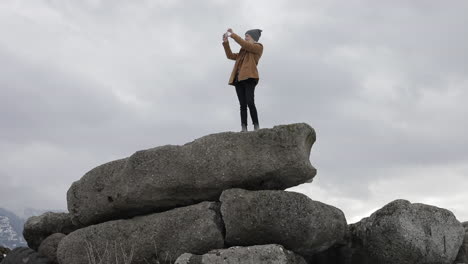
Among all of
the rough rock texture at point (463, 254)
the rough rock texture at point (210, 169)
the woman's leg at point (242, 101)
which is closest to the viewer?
the rough rock texture at point (210, 169)

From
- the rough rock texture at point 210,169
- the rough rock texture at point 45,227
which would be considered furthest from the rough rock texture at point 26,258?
the rough rock texture at point 210,169

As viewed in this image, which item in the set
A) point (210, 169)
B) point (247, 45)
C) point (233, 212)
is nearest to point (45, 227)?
point (210, 169)

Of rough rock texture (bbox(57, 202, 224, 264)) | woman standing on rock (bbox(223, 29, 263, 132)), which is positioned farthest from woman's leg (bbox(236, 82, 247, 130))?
rough rock texture (bbox(57, 202, 224, 264))

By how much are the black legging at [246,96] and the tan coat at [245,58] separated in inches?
9.9

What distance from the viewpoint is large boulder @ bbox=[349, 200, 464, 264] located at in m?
15.7

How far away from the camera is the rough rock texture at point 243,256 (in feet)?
44.8

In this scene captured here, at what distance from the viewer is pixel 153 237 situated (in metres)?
15.7

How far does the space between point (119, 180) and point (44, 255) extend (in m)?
5.68

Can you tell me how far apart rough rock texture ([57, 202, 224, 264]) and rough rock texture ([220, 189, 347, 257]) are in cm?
59

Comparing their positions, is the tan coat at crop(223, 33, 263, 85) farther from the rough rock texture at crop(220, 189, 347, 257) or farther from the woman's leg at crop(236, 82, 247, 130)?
the rough rock texture at crop(220, 189, 347, 257)

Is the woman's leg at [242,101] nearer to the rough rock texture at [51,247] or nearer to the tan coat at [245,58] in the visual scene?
the tan coat at [245,58]

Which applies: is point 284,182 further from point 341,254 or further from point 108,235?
point 108,235

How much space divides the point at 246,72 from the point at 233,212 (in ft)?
16.1

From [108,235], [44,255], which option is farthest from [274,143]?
[44,255]
